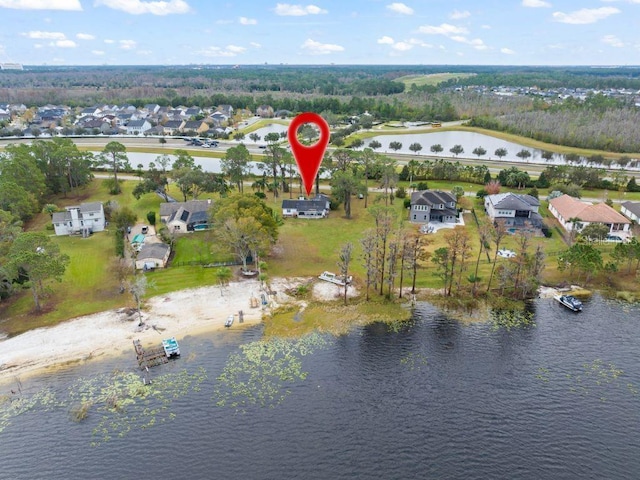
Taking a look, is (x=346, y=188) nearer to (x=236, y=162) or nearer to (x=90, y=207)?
(x=236, y=162)

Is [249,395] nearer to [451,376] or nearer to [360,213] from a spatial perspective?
[451,376]

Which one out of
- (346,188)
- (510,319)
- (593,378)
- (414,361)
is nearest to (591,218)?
(510,319)

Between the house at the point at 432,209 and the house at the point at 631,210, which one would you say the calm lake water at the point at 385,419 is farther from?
the house at the point at 631,210

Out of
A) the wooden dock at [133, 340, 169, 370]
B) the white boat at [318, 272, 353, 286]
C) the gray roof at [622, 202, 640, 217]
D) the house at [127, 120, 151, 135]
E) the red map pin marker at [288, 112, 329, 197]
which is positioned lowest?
the wooden dock at [133, 340, 169, 370]

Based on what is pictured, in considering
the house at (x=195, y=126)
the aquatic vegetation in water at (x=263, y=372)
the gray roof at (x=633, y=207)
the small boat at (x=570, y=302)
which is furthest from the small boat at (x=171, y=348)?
the house at (x=195, y=126)

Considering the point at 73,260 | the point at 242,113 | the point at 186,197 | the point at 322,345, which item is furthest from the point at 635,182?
the point at 242,113

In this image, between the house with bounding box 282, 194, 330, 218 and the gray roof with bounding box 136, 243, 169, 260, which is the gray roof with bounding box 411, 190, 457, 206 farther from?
the gray roof with bounding box 136, 243, 169, 260

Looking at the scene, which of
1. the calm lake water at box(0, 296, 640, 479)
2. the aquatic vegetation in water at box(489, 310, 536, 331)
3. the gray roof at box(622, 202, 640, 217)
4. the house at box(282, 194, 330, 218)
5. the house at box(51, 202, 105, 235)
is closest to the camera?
the calm lake water at box(0, 296, 640, 479)

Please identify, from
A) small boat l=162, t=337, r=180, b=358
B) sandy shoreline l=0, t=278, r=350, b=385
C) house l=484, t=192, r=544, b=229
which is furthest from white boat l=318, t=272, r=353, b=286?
house l=484, t=192, r=544, b=229

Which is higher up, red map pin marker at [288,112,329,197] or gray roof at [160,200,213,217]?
red map pin marker at [288,112,329,197]
